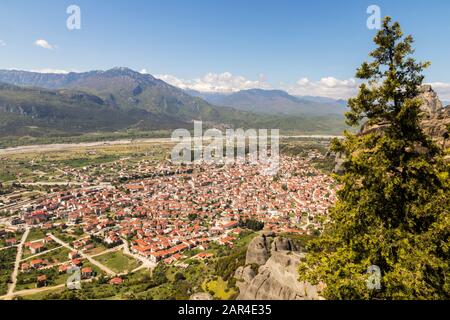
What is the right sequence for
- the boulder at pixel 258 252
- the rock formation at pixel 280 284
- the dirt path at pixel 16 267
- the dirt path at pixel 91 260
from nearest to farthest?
the rock formation at pixel 280 284 < the boulder at pixel 258 252 < the dirt path at pixel 16 267 < the dirt path at pixel 91 260

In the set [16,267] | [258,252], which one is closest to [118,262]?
[16,267]

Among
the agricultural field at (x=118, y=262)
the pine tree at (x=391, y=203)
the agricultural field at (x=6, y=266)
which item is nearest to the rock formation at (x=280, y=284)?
the pine tree at (x=391, y=203)

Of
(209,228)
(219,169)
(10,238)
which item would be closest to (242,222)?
(209,228)

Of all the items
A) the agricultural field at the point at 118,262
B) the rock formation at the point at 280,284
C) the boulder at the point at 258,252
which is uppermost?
the rock formation at the point at 280,284

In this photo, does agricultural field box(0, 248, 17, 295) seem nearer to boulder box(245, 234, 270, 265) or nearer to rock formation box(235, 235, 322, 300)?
boulder box(245, 234, 270, 265)

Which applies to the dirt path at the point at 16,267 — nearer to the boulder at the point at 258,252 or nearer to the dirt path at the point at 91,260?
the dirt path at the point at 91,260

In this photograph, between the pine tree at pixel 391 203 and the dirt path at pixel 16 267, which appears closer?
the pine tree at pixel 391 203

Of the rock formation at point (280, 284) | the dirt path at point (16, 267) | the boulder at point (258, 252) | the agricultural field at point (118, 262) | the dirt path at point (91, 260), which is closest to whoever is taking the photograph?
the rock formation at point (280, 284)

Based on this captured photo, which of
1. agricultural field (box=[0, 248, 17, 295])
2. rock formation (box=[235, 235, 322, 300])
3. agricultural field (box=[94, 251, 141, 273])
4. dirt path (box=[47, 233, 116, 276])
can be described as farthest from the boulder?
agricultural field (box=[0, 248, 17, 295])

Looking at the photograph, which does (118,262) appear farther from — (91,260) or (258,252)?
(258,252)
